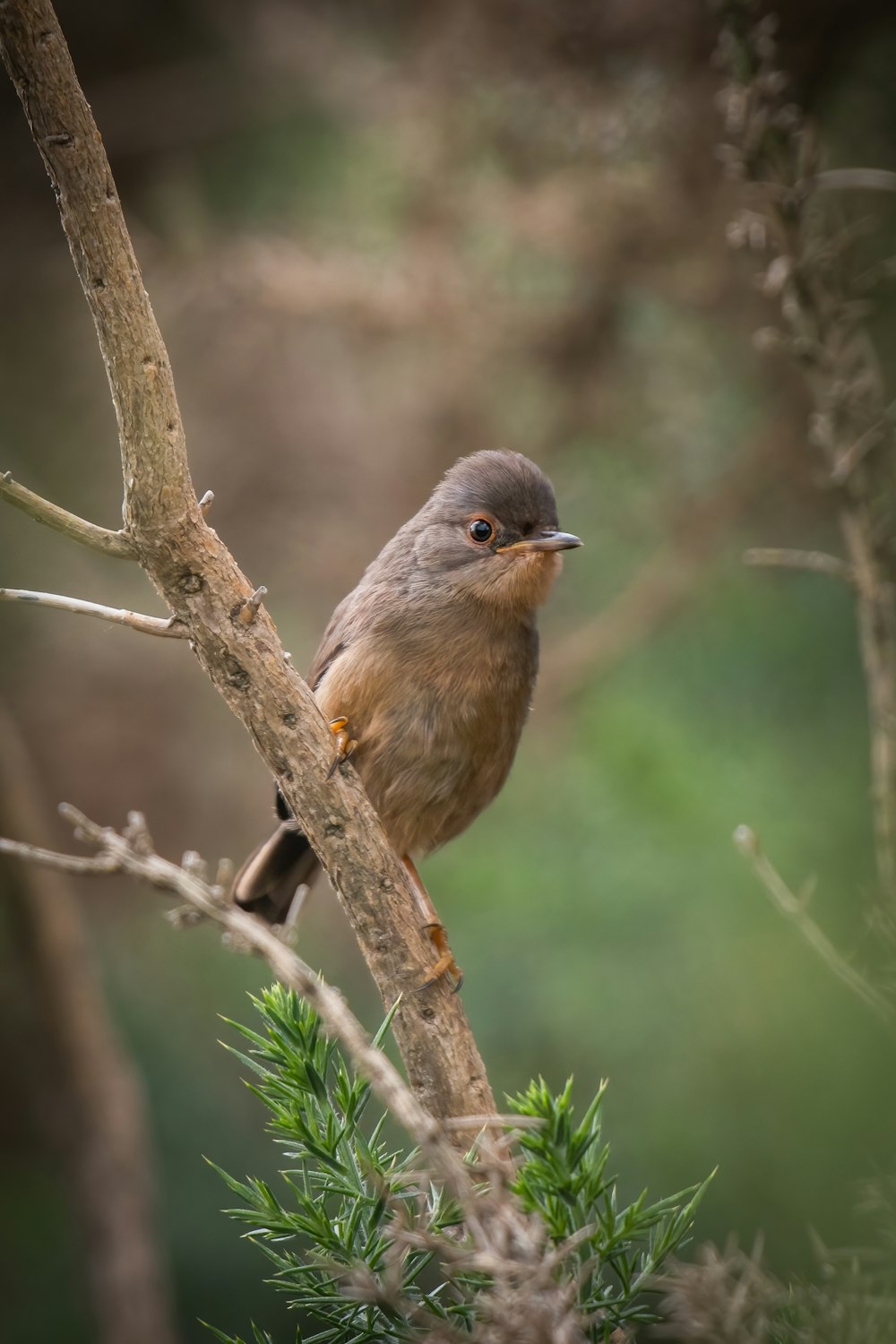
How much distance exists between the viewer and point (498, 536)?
3.46 meters

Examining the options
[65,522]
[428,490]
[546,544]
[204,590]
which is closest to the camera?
[65,522]

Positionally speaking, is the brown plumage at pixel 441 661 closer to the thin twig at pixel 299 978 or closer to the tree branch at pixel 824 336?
the tree branch at pixel 824 336

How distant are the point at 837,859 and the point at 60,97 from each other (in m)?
1.76

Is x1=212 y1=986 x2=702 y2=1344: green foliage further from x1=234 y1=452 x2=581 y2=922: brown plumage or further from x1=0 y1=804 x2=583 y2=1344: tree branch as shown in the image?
x1=234 y1=452 x2=581 y2=922: brown plumage

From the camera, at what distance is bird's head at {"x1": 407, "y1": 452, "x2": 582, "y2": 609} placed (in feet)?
11.1

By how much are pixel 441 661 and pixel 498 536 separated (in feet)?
1.47

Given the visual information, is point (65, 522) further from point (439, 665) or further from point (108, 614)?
point (439, 665)

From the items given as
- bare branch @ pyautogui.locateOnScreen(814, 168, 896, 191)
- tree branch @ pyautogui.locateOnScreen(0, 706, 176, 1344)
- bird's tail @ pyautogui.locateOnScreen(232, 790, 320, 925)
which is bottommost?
tree branch @ pyautogui.locateOnScreen(0, 706, 176, 1344)

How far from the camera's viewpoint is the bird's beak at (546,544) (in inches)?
132

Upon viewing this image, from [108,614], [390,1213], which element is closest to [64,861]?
[108,614]

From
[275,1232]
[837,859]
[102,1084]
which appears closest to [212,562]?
[275,1232]

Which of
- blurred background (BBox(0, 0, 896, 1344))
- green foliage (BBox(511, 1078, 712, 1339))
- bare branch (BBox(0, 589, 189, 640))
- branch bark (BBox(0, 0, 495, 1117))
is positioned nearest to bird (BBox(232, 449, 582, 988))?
blurred background (BBox(0, 0, 896, 1344))

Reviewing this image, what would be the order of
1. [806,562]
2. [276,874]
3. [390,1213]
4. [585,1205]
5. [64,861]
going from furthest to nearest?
[276,874]
[806,562]
[64,861]
[390,1213]
[585,1205]

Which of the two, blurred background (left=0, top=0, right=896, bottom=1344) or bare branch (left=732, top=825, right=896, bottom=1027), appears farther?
blurred background (left=0, top=0, right=896, bottom=1344)
